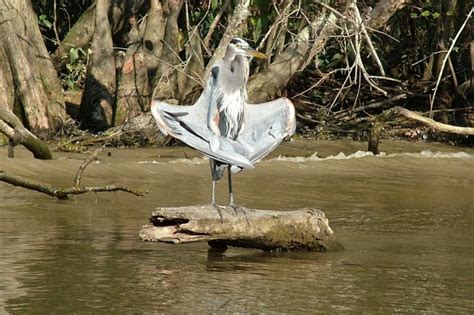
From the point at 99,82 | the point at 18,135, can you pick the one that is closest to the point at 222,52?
the point at 99,82

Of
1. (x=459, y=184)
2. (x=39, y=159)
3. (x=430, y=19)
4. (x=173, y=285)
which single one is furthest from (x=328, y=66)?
(x=173, y=285)

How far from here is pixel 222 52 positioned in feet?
50.9

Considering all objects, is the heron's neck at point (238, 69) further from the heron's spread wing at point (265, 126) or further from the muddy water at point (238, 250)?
the muddy water at point (238, 250)

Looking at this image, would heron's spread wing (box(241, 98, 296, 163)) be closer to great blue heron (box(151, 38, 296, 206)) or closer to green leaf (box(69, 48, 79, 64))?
great blue heron (box(151, 38, 296, 206))

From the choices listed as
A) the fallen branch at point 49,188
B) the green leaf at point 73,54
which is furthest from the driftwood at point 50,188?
the green leaf at point 73,54

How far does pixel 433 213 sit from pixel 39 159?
440 cm

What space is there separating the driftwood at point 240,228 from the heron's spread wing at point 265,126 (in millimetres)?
426

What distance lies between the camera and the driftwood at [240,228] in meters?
7.70

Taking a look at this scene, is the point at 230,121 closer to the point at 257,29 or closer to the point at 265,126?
the point at 265,126

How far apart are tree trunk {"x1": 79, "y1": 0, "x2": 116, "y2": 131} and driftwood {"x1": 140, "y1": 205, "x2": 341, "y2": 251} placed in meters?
8.42

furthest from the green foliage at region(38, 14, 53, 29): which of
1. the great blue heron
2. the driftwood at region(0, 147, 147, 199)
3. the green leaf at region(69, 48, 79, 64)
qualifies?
the great blue heron

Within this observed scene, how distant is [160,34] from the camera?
16.8 m

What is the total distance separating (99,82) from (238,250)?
27.6 feet

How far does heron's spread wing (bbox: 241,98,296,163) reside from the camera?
27.2 ft
